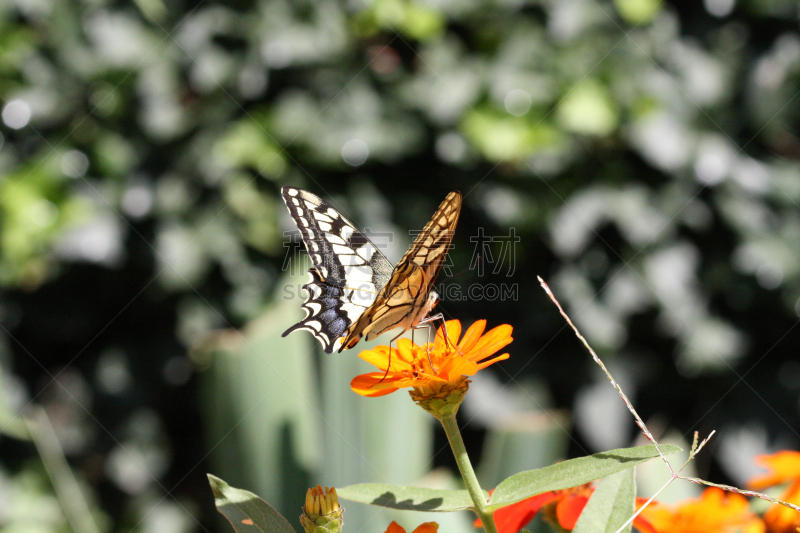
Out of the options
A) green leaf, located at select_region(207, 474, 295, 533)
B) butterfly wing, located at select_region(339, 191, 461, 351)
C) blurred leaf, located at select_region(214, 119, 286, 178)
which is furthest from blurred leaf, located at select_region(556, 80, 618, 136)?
green leaf, located at select_region(207, 474, 295, 533)

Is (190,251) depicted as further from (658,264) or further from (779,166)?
(779,166)

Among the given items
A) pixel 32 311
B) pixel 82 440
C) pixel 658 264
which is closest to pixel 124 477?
pixel 82 440

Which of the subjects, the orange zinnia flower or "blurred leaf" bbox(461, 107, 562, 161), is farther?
"blurred leaf" bbox(461, 107, 562, 161)

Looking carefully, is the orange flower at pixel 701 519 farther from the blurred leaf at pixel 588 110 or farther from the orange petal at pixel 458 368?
the blurred leaf at pixel 588 110

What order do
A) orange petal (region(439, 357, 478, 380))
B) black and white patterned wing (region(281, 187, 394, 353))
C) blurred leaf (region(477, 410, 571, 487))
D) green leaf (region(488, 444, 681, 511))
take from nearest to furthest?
green leaf (region(488, 444, 681, 511))
orange petal (region(439, 357, 478, 380))
blurred leaf (region(477, 410, 571, 487))
black and white patterned wing (region(281, 187, 394, 353))

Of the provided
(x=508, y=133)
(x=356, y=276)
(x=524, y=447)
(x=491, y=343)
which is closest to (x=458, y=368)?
(x=491, y=343)

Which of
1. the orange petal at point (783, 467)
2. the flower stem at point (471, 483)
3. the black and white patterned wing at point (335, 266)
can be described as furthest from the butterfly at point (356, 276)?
the orange petal at point (783, 467)

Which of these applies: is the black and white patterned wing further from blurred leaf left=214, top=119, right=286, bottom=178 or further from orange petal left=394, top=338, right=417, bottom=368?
blurred leaf left=214, top=119, right=286, bottom=178

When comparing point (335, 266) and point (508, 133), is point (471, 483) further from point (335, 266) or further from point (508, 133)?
point (508, 133)
